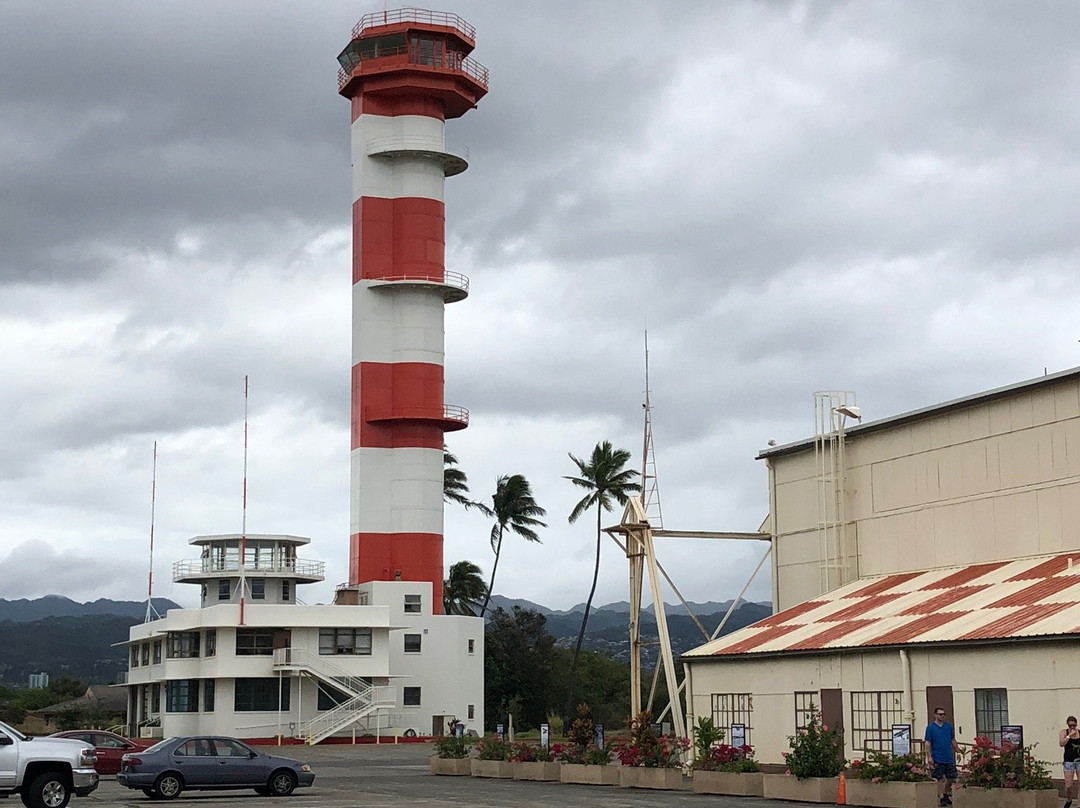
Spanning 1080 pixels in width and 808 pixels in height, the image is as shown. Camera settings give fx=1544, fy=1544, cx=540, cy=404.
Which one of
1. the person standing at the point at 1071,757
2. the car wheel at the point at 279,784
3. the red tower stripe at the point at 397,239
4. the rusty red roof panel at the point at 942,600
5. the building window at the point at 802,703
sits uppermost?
the red tower stripe at the point at 397,239

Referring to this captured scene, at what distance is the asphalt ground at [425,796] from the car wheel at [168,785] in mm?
Result: 304

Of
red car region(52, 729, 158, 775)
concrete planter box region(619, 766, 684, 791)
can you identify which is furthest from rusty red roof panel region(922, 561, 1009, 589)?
red car region(52, 729, 158, 775)

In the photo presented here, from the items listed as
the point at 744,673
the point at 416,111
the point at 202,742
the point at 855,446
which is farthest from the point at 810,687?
the point at 416,111

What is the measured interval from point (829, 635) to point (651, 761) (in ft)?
19.0

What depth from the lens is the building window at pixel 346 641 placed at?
70.5 m

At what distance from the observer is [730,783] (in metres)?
32.6

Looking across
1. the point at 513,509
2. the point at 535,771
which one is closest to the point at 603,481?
the point at 513,509

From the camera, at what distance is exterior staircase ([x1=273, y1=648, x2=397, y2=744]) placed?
224 ft

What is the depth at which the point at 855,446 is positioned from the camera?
149 feet

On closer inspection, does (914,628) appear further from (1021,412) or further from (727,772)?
(1021,412)

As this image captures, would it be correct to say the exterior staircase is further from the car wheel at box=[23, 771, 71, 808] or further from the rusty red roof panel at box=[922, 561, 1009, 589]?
the car wheel at box=[23, 771, 71, 808]

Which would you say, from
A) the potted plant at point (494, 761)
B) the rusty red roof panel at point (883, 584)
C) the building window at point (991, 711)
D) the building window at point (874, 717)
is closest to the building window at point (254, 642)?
the potted plant at point (494, 761)

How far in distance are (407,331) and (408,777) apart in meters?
33.5

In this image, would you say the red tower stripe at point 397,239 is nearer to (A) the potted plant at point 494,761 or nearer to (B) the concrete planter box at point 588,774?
(A) the potted plant at point 494,761
